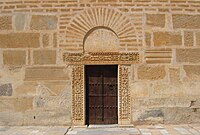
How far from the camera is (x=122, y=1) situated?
5.78 metres

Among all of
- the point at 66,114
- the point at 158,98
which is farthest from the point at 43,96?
the point at 158,98

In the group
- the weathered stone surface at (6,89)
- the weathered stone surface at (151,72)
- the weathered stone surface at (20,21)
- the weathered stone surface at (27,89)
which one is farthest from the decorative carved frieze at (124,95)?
the weathered stone surface at (6,89)

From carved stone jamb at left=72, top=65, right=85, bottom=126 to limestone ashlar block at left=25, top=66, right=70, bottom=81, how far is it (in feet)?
0.58

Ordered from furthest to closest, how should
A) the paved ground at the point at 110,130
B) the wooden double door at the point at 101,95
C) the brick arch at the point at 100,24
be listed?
the wooden double door at the point at 101,95 → the brick arch at the point at 100,24 → the paved ground at the point at 110,130

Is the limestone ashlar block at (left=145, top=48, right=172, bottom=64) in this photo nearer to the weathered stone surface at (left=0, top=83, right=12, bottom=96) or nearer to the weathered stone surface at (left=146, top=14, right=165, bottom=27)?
the weathered stone surface at (left=146, top=14, right=165, bottom=27)

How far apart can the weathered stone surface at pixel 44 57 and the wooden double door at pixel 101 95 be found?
27.7 inches

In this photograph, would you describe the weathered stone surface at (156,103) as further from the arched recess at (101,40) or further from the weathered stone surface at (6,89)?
the weathered stone surface at (6,89)

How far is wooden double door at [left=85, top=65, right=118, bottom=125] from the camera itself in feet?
19.4

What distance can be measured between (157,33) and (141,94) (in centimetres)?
123

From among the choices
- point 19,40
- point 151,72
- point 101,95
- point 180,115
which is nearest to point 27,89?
point 19,40

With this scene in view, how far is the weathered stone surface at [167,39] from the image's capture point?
5.77 meters

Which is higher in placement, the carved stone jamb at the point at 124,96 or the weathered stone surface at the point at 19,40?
the weathered stone surface at the point at 19,40

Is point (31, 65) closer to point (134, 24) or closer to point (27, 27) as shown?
point (27, 27)

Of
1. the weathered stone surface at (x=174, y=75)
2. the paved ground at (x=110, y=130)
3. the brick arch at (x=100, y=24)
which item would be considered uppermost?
the brick arch at (x=100, y=24)
